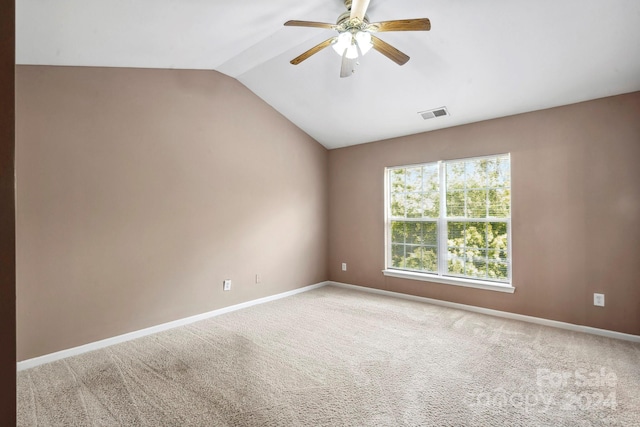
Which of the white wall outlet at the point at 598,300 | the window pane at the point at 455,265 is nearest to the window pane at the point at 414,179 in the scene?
the window pane at the point at 455,265

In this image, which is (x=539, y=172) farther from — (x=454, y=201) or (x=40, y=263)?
(x=40, y=263)

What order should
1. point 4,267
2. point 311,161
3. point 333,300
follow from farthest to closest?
1. point 311,161
2. point 333,300
3. point 4,267

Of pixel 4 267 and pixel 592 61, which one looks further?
pixel 592 61

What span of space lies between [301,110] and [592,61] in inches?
126

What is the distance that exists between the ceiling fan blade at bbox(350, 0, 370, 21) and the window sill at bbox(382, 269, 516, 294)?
10.8 feet

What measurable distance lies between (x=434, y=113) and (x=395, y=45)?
47.6 inches

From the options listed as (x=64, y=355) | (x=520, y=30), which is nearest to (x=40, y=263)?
(x=64, y=355)

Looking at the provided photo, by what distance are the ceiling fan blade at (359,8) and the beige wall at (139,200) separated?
91.2 inches

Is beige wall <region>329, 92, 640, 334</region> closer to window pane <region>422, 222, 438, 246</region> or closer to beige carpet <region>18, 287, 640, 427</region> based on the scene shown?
beige carpet <region>18, 287, 640, 427</region>

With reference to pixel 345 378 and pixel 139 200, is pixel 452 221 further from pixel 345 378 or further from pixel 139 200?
pixel 139 200

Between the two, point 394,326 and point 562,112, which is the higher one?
point 562,112

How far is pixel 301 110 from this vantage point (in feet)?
15.0

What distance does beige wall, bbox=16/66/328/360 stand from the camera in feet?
8.84

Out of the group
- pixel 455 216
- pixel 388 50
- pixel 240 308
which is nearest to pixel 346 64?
pixel 388 50
